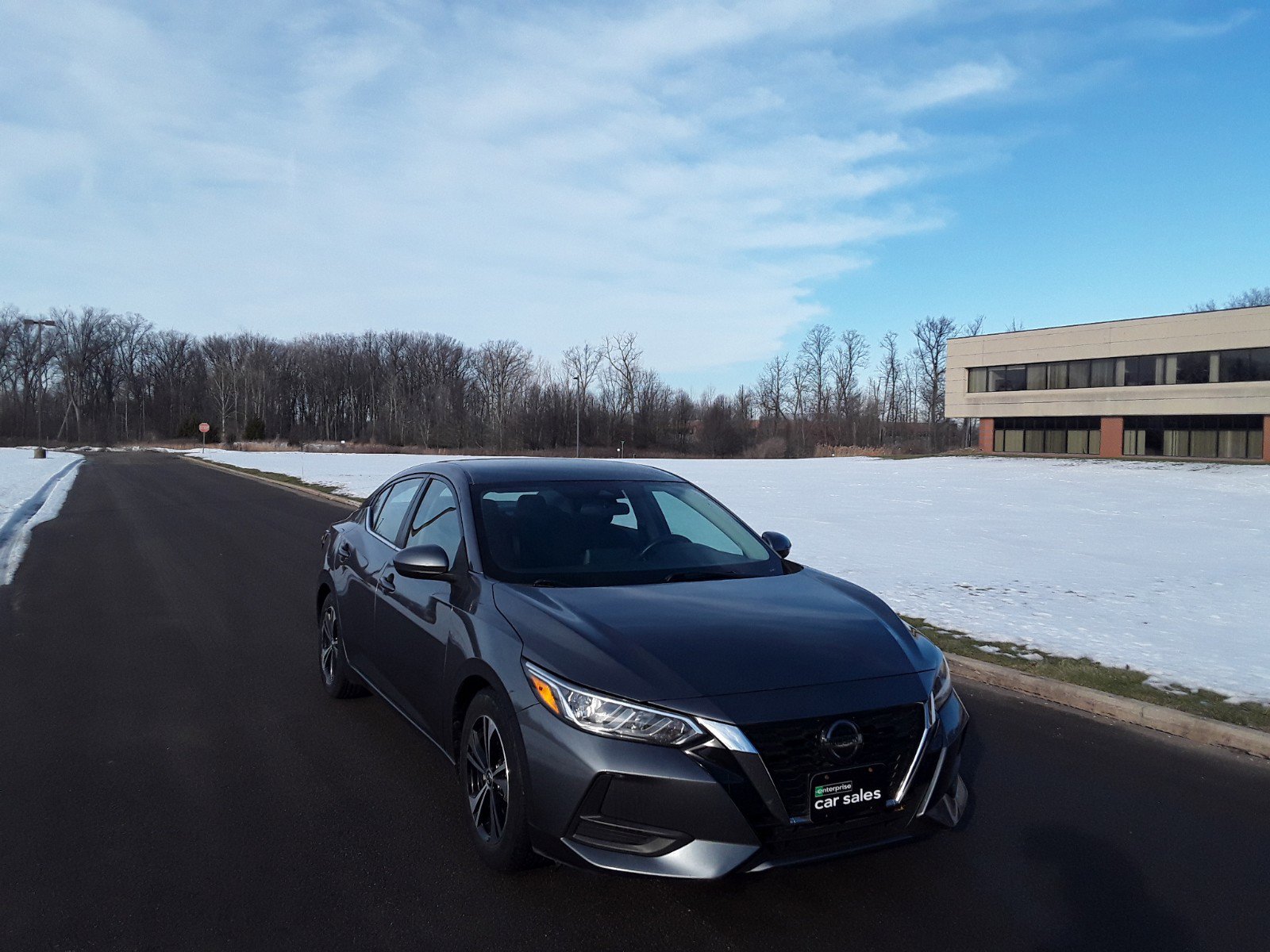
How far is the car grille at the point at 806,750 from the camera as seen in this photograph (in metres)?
2.94

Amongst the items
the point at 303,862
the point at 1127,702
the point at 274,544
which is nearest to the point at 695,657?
the point at 303,862

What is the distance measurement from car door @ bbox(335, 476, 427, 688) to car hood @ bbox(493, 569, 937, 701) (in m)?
1.51

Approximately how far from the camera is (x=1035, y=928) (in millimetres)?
3186

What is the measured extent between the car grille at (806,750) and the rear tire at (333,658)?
3359 millimetres

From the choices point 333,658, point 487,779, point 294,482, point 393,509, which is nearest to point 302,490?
point 294,482

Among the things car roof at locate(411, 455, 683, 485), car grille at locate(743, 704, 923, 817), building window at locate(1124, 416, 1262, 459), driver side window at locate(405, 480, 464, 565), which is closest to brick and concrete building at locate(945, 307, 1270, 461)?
building window at locate(1124, 416, 1262, 459)

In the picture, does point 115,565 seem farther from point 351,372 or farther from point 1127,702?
point 351,372

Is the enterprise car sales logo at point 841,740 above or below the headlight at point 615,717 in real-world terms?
below

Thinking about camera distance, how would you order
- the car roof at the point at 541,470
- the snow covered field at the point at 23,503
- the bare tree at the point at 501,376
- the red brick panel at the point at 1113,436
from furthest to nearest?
the bare tree at the point at 501,376
the red brick panel at the point at 1113,436
the snow covered field at the point at 23,503
the car roof at the point at 541,470

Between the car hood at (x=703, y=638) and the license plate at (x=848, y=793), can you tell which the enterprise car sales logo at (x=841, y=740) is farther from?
the car hood at (x=703, y=638)

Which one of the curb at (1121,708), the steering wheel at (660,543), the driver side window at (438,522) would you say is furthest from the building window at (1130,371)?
the driver side window at (438,522)

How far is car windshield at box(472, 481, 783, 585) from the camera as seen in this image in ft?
13.4

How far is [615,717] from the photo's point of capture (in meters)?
2.99

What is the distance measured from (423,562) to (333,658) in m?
2.29
